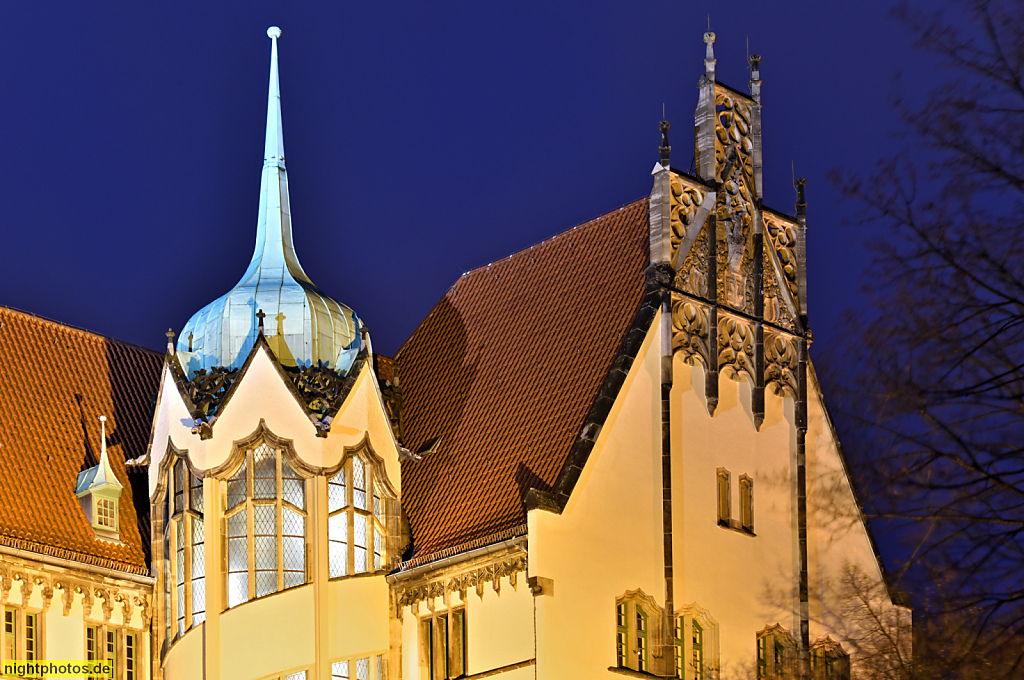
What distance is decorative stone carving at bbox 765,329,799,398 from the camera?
3628 centimetres

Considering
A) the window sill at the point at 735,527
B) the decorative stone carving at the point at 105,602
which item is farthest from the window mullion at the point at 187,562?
the window sill at the point at 735,527

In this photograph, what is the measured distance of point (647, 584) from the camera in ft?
108

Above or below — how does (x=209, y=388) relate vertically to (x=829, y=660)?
above

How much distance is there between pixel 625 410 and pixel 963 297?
50.8ft

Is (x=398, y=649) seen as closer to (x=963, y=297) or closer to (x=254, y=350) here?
(x=254, y=350)

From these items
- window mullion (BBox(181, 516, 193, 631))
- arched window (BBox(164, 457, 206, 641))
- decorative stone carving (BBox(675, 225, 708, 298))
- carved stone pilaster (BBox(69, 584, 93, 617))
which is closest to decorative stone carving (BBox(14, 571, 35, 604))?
carved stone pilaster (BBox(69, 584, 93, 617))

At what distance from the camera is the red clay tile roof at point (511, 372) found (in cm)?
3406

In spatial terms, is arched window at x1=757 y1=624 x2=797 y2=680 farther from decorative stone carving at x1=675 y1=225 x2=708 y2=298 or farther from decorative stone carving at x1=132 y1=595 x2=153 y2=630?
decorative stone carving at x1=132 y1=595 x2=153 y2=630

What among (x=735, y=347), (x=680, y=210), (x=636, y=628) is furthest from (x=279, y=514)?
(x=680, y=210)

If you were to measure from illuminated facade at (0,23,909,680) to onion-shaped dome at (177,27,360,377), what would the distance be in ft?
0.17

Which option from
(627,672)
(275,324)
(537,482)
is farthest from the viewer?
(275,324)

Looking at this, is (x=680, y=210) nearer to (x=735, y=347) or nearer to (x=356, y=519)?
(x=735, y=347)

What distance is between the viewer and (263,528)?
33875mm

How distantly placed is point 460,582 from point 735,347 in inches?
267
